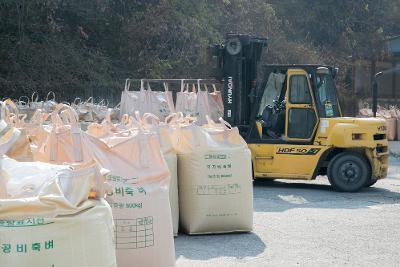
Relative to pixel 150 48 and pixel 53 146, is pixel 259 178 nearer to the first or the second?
pixel 53 146

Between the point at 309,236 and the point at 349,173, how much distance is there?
147 inches

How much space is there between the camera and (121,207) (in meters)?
5.04

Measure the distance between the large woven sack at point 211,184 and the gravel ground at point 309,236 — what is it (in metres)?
0.17

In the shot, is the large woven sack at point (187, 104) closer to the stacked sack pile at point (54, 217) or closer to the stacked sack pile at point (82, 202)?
the stacked sack pile at point (82, 202)

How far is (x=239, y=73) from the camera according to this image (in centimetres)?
1164

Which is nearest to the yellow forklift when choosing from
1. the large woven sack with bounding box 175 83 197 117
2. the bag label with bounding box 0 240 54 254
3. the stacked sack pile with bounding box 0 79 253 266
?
the large woven sack with bounding box 175 83 197 117

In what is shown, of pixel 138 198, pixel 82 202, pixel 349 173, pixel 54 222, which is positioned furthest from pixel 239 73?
pixel 54 222

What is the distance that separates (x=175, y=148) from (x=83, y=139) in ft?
7.42

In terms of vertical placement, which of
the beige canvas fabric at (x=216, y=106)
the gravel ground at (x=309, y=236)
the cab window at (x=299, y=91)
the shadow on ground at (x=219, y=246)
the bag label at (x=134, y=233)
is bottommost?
the gravel ground at (x=309, y=236)

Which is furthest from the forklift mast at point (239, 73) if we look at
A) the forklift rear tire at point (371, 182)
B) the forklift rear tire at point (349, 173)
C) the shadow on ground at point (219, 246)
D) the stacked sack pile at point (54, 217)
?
the stacked sack pile at point (54, 217)

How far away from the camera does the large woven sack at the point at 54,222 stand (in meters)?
3.47

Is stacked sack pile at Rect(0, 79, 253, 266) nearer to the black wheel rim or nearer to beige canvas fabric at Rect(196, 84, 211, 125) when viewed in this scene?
the black wheel rim

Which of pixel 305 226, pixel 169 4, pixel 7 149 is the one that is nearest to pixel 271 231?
pixel 305 226

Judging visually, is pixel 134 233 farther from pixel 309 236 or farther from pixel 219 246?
pixel 309 236
